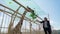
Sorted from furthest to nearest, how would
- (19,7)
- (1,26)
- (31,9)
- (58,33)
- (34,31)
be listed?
(58,33) → (34,31) → (31,9) → (19,7) → (1,26)

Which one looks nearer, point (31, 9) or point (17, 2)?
point (17, 2)

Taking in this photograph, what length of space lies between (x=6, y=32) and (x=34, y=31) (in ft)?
9.98

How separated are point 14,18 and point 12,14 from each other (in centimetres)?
16

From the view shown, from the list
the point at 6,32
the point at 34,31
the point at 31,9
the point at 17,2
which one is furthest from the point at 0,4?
the point at 34,31

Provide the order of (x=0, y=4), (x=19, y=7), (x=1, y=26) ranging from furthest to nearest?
(x=19, y=7), (x=1, y=26), (x=0, y=4)

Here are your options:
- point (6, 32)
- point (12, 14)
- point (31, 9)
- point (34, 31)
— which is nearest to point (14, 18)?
point (12, 14)

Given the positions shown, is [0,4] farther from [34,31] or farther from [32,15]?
[34,31]

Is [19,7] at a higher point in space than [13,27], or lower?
higher

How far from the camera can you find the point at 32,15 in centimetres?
682

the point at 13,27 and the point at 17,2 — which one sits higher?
the point at 17,2

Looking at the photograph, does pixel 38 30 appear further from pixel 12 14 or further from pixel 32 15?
pixel 12 14

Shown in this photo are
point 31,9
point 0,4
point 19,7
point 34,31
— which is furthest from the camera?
point 34,31

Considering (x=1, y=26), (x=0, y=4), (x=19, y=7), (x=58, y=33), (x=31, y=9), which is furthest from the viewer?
(x=58, y=33)

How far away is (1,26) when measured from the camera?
542 cm
